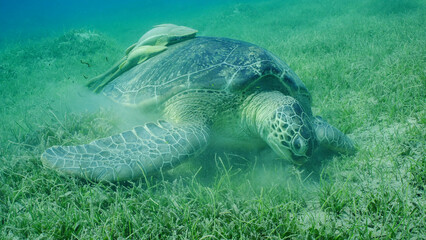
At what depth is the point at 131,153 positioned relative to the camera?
2000mm

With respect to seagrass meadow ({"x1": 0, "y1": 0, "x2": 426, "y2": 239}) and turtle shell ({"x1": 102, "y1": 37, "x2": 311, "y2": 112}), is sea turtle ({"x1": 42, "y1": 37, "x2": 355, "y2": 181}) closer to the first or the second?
turtle shell ({"x1": 102, "y1": 37, "x2": 311, "y2": 112})

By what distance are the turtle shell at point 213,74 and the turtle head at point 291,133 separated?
584 millimetres

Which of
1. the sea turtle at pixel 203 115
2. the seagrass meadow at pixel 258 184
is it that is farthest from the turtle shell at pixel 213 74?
the seagrass meadow at pixel 258 184

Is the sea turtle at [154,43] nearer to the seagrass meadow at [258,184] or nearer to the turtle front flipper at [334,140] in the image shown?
the seagrass meadow at [258,184]

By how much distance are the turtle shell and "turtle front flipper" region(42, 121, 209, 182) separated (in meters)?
0.57

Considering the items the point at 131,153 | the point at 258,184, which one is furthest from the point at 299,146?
the point at 131,153

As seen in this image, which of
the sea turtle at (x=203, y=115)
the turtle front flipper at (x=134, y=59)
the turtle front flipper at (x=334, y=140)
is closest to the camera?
the sea turtle at (x=203, y=115)

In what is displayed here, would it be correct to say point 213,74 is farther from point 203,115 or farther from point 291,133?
point 291,133

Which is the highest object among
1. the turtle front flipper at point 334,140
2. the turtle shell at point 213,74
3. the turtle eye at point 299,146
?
the turtle shell at point 213,74

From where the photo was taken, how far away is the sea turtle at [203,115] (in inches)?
76.0

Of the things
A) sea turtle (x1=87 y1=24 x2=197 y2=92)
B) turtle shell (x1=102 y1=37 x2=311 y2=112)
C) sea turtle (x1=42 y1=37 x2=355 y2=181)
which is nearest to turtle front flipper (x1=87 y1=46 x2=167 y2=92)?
sea turtle (x1=87 y1=24 x2=197 y2=92)

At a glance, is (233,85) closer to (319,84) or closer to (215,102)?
(215,102)

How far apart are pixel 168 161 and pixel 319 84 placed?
299 centimetres

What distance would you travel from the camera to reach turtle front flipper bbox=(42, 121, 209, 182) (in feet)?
5.98
